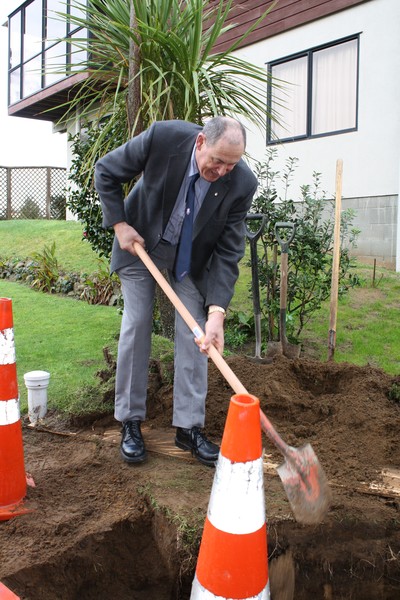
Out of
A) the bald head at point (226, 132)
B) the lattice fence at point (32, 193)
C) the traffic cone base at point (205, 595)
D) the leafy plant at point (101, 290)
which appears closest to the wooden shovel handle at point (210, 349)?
the traffic cone base at point (205, 595)

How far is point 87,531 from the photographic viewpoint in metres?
2.19

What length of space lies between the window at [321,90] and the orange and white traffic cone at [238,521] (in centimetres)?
687

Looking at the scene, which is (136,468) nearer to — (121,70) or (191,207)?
(191,207)

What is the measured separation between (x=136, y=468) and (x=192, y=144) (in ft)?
5.49

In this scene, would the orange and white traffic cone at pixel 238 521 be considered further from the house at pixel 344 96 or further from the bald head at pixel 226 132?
the house at pixel 344 96

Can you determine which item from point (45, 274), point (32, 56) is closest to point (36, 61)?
point (32, 56)

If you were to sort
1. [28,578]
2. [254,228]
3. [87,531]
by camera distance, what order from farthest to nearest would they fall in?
[254,228] < [87,531] < [28,578]

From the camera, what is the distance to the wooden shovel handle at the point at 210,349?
2.03m

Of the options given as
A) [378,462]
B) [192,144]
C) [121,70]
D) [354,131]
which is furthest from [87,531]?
[354,131]

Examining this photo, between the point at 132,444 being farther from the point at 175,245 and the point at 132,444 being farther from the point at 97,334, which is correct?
the point at 97,334

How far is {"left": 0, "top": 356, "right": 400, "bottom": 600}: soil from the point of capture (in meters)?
2.12

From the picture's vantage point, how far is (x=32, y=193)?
677 inches

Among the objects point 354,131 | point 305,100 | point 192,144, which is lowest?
point 192,144

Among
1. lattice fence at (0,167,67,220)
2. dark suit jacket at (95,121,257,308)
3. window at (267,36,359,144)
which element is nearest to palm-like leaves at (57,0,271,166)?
dark suit jacket at (95,121,257,308)
